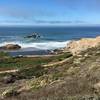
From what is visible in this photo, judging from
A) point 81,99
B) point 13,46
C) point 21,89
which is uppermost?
point 81,99

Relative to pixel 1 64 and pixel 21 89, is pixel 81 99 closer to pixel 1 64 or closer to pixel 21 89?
pixel 21 89

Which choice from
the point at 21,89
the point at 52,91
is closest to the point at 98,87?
the point at 52,91

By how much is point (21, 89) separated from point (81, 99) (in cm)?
587

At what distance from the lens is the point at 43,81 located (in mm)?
15742

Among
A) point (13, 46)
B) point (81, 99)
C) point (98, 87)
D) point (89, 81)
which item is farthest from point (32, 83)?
point (13, 46)

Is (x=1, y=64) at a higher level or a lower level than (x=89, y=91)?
lower

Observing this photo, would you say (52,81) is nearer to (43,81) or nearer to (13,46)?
(43,81)

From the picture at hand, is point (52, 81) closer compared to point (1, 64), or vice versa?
point (52, 81)

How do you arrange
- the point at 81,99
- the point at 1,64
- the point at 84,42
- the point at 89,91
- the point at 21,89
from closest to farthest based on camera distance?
1. the point at 81,99
2. the point at 89,91
3. the point at 21,89
4. the point at 1,64
5. the point at 84,42

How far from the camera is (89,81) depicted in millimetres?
13375

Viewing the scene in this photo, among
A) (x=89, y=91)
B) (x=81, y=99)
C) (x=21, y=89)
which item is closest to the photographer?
(x=81, y=99)

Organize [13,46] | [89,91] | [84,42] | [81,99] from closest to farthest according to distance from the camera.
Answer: [81,99] < [89,91] < [84,42] < [13,46]

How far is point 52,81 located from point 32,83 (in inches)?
41.6

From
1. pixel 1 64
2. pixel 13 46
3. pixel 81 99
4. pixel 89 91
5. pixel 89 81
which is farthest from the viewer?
pixel 13 46
